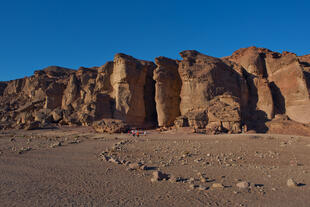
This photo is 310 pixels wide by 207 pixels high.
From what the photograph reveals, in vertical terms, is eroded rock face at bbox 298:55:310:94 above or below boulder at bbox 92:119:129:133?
above

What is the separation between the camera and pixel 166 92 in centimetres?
2773

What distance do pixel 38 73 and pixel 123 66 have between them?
31.9m

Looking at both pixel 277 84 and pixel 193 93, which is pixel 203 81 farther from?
pixel 277 84

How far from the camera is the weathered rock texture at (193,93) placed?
22844 millimetres

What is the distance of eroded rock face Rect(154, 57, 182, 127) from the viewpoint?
27219mm

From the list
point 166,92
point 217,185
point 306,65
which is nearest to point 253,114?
point 166,92

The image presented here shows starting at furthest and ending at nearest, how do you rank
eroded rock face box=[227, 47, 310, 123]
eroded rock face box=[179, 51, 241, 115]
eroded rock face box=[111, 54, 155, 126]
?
1. eroded rock face box=[111, 54, 155, 126]
2. eroded rock face box=[179, 51, 241, 115]
3. eroded rock face box=[227, 47, 310, 123]

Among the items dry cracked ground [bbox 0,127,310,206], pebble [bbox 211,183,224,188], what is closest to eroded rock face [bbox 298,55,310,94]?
dry cracked ground [bbox 0,127,310,206]

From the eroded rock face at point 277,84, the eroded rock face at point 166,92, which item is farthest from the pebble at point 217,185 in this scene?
the eroded rock face at point 277,84

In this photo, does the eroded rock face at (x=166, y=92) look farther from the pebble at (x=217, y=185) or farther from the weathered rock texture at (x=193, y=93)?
the pebble at (x=217, y=185)

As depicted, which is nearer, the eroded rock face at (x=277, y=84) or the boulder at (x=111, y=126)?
the boulder at (x=111, y=126)

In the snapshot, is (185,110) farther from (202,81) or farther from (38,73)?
(38,73)

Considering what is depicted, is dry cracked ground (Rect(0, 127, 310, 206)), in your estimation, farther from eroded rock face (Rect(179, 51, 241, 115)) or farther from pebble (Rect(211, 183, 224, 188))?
eroded rock face (Rect(179, 51, 241, 115))

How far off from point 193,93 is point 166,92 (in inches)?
149
